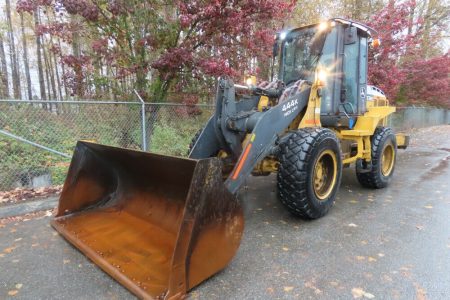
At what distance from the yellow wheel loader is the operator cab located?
17 millimetres

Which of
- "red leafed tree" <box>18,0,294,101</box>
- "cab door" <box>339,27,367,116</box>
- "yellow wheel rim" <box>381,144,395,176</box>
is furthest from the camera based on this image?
"red leafed tree" <box>18,0,294,101</box>

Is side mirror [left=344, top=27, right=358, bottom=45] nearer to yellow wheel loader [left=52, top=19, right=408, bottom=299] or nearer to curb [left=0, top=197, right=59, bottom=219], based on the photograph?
yellow wheel loader [left=52, top=19, right=408, bottom=299]

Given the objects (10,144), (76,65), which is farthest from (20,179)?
(76,65)

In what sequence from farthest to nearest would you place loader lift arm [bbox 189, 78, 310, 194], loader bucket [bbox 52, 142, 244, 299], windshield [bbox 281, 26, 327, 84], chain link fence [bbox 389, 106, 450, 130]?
1. chain link fence [bbox 389, 106, 450, 130]
2. windshield [bbox 281, 26, 327, 84]
3. loader lift arm [bbox 189, 78, 310, 194]
4. loader bucket [bbox 52, 142, 244, 299]

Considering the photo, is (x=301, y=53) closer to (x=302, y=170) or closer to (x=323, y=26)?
(x=323, y=26)

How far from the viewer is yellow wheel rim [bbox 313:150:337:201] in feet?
13.2

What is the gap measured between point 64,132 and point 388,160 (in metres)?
6.29

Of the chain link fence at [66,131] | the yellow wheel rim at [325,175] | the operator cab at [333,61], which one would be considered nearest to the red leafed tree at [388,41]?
the operator cab at [333,61]

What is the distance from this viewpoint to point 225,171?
13.3 feet

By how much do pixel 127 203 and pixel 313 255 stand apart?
2.18 m

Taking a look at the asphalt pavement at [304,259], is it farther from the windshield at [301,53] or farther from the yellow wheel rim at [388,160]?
the windshield at [301,53]

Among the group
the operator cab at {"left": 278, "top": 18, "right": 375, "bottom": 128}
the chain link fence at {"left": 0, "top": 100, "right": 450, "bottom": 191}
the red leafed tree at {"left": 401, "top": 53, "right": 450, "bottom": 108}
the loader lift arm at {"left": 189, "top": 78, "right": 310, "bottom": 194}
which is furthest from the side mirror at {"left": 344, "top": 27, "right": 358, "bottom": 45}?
the red leafed tree at {"left": 401, "top": 53, "right": 450, "bottom": 108}

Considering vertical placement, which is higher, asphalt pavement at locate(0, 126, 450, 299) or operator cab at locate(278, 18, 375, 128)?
operator cab at locate(278, 18, 375, 128)

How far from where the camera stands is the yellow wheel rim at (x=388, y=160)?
5713 mm
